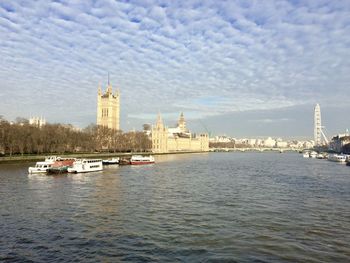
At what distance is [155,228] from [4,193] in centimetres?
1694

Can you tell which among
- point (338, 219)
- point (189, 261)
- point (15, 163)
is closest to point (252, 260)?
point (189, 261)

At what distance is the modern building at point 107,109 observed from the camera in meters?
160

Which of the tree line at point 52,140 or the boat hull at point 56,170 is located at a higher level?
the tree line at point 52,140

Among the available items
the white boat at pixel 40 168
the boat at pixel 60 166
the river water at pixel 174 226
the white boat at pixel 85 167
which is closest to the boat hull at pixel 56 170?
the boat at pixel 60 166

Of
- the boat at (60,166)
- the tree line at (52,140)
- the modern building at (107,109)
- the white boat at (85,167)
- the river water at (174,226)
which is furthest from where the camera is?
the modern building at (107,109)

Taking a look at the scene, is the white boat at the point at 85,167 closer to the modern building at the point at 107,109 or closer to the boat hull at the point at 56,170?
the boat hull at the point at 56,170

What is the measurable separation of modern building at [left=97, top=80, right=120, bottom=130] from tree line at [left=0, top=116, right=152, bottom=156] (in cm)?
3506

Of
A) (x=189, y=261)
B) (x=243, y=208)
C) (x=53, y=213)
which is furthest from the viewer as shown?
(x=243, y=208)

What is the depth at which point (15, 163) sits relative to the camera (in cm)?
6309

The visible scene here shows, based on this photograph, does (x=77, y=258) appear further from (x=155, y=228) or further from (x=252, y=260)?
(x=252, y=260)

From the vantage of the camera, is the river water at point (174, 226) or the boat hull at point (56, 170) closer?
the river water at point (174, 226)

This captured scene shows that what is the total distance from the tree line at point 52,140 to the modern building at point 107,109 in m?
35.1

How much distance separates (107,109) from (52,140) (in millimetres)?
82037

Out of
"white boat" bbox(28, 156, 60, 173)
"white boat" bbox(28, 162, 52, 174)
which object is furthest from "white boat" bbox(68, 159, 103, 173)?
"white boat" bbox(28, 162, 52, 174)
